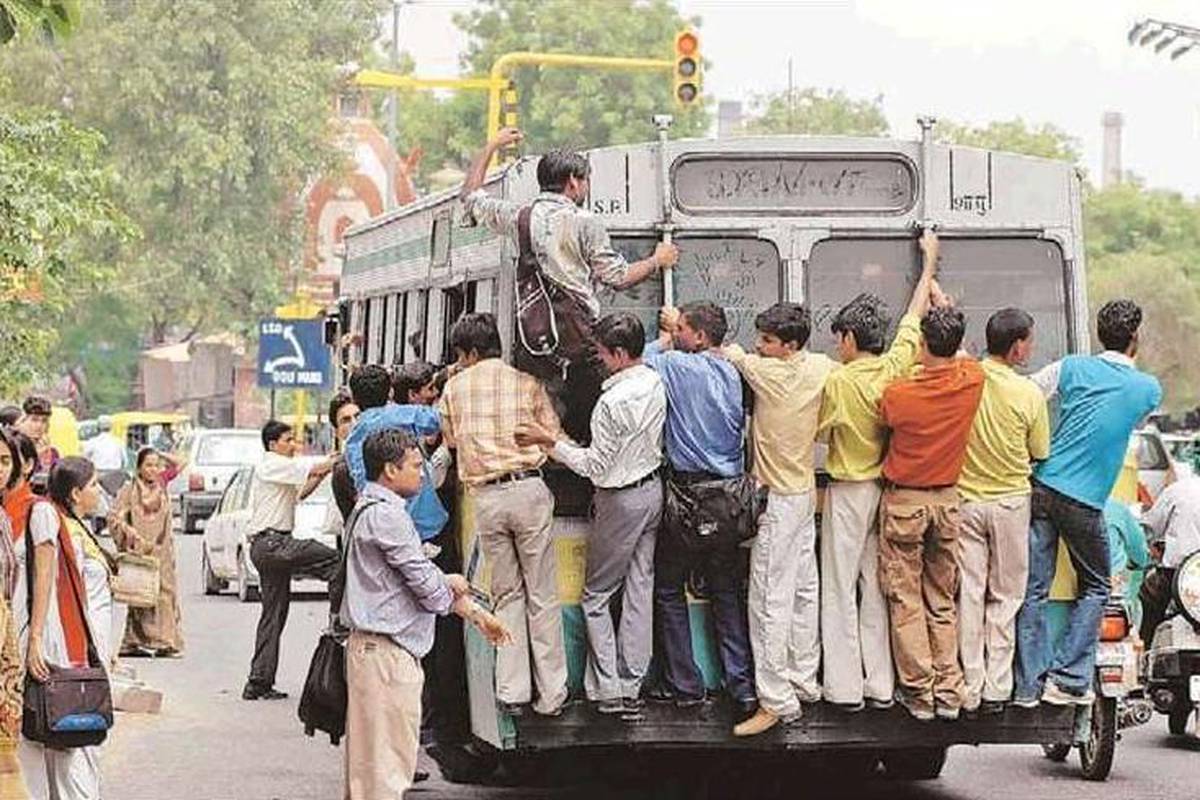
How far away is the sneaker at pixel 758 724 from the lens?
11.1m

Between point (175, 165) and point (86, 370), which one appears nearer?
point (175, 165)

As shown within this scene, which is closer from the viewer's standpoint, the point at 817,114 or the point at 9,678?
the point at 9,678

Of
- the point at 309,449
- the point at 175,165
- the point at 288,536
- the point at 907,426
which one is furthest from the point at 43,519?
the point at 175,165

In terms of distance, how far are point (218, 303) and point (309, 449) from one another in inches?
600

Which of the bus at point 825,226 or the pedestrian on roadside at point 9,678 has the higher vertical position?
the bus at point 825,226

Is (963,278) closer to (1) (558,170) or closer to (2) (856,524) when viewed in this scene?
(2) (856,524)

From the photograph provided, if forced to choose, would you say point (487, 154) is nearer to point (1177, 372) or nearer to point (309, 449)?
point (309, 449)

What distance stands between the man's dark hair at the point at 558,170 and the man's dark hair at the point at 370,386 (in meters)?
1.94

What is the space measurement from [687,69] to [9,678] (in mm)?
19511

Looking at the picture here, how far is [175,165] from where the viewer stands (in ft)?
193

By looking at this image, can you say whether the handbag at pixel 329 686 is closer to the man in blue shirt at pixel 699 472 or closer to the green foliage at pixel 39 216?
the man in blue shirt at pixel 699 472

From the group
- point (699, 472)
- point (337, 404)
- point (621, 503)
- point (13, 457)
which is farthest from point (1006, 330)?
point (337, 404)

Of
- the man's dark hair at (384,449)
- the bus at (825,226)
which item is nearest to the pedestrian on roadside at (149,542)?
the bus at (825,226)

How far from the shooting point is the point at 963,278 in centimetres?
1216
